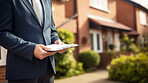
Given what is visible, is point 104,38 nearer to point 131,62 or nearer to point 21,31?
point 131,62

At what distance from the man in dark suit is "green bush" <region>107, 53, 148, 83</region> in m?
4.43

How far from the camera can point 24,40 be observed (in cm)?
117

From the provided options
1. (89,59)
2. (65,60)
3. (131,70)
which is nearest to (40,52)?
(131,70)

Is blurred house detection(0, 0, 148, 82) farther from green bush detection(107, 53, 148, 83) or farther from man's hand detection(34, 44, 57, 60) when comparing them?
man's hand detection(34, 44, 57, 60)

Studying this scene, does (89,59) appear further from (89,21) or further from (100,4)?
(100,4)

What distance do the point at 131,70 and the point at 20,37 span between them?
4734 mm

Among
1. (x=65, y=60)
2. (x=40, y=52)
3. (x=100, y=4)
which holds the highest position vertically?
(x=100, y=4)

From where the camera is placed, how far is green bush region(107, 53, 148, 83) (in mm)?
4809

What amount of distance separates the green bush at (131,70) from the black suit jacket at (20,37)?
14.7 feet

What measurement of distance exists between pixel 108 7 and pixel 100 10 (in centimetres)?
126

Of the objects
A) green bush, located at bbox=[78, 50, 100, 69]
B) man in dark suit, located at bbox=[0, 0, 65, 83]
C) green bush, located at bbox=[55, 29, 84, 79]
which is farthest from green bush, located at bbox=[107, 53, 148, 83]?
man in dark suit, located at bbox=[0, 0, 65, 83]

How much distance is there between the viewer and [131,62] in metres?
5.28

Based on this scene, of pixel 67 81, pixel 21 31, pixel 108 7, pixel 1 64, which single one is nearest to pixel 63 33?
pixel 67 81

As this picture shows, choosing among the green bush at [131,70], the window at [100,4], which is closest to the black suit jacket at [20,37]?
the green bush at [131,70]
